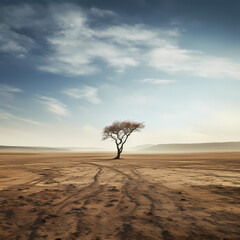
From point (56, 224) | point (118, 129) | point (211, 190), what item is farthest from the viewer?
point (118, 129)

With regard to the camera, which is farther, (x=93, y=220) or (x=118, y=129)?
(x=118, y=129)

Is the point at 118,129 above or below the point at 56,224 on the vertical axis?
above

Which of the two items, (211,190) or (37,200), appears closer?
(37,200)

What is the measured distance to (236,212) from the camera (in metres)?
4.43

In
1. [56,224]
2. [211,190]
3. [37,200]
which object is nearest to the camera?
[56,224]

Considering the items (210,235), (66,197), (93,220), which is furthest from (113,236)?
(66,197)

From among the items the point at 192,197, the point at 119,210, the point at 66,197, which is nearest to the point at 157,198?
the point at 192,197

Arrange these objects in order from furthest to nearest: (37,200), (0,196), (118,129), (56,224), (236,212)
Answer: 1. (118,129)
2. (0,196)
3. (37,200)
4. (236,212)
5. (56,224)

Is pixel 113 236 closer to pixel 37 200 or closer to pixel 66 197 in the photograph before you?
pixel 66 197

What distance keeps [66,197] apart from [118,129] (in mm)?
31923

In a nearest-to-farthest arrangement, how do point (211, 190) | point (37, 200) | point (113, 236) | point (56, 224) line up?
1. point (113, 236)
2. point (56, 224)
3. point (37, 200)
4. point (211, 190)

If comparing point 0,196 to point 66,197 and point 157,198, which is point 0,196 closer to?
point 66,197

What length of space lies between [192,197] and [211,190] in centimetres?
162

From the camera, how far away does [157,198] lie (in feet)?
19.1
